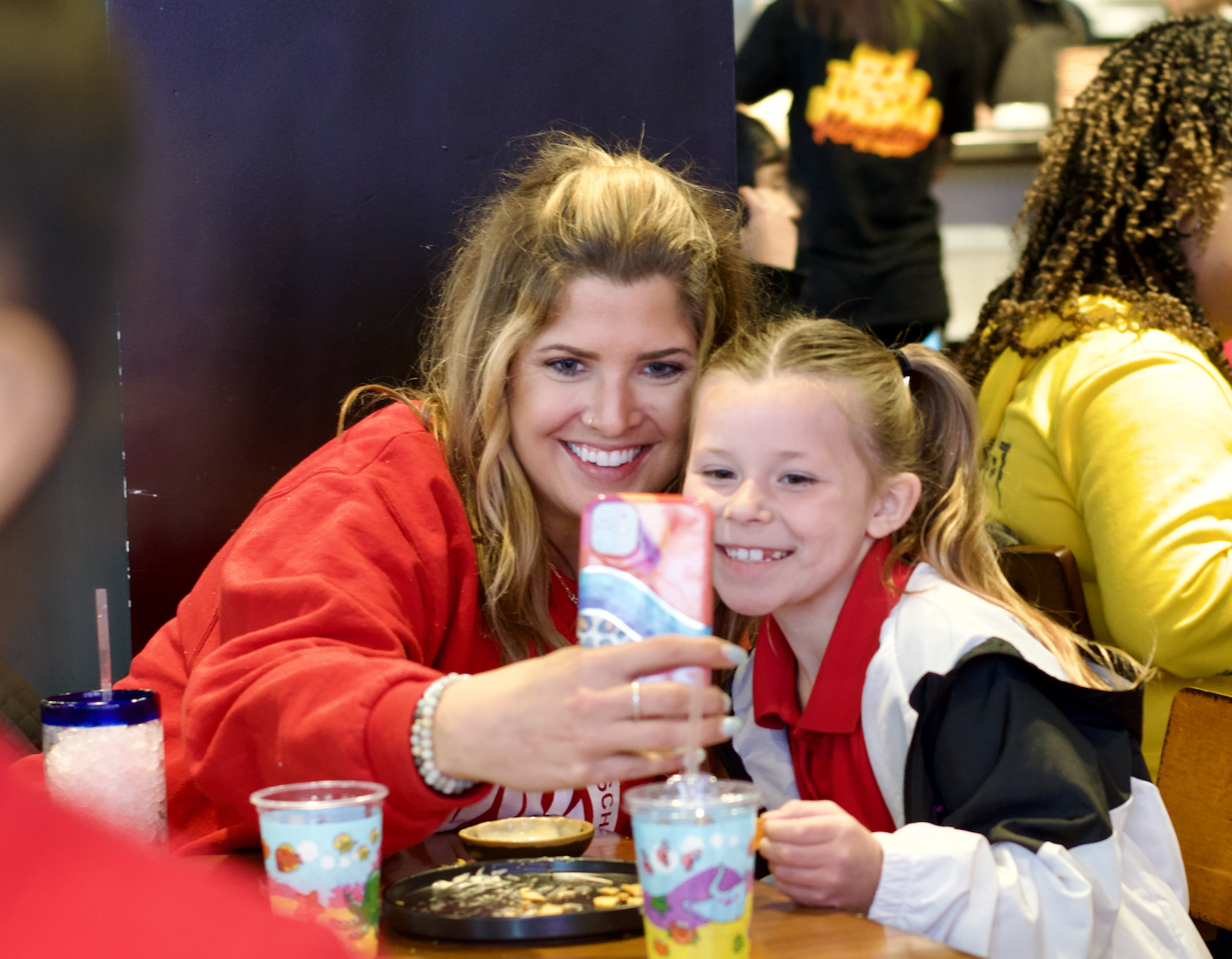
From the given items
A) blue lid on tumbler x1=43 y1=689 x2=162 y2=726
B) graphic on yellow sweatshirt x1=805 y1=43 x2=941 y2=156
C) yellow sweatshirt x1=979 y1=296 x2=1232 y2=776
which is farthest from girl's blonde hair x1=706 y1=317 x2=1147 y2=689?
graphic on yellow sweatshirt x1=805 y1=43 x2=941 y2=156

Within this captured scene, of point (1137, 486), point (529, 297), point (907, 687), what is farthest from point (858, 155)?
point (907, 687)

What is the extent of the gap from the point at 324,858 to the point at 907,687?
0.80m

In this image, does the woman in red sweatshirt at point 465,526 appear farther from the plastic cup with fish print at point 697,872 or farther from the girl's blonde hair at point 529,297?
the plastic cup with fish print at point 697,872

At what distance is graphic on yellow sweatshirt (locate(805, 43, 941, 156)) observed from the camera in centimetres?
448

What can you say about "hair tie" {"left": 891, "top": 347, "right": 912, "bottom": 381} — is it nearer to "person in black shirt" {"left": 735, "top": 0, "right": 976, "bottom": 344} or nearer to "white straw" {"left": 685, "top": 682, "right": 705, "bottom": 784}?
"white straw" {"left": 685, "top": 682, "right": 705, "bottom": 784}

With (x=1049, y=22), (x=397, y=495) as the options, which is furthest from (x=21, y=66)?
(x=1049, y=22)

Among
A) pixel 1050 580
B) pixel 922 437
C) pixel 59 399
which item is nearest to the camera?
pixel 59 399

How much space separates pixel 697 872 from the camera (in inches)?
39.3

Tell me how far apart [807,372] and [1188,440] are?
3.06 feet

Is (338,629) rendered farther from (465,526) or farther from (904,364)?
(904,364)

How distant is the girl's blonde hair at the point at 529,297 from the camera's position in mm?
1805

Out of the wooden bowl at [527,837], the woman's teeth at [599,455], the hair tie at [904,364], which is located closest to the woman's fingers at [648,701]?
the wooden bowl at [527,837]

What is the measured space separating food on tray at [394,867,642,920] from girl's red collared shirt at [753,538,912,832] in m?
0.49

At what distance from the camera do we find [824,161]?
446cm
